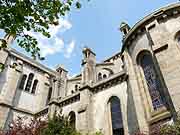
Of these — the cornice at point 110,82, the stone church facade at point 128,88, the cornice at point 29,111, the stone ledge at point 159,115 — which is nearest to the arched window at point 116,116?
the stone church facade at point 128,88

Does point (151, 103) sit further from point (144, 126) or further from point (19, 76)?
point (19, 76)

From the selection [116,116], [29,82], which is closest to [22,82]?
[29,82]

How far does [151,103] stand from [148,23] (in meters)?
5.95

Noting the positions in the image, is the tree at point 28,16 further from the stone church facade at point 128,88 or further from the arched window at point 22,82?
the arched window at point 22,82

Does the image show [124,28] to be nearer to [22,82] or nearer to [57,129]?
[57,129]

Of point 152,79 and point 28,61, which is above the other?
point 28,61

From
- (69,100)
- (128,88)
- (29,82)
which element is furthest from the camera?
(29,82)

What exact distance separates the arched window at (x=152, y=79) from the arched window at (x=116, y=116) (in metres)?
3.93

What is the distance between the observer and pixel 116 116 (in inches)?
657

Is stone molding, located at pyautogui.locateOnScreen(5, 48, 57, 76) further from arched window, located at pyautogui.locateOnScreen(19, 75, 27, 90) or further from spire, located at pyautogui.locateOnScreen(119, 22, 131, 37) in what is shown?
spire, located at pyautogui.locateOnScreen(119, 22, 131, 37)

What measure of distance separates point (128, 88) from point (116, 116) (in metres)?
2.75

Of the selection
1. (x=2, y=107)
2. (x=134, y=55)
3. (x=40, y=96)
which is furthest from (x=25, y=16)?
(x=40, y=96)

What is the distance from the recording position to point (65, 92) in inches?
1006

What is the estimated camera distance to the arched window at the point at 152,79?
1289 cm
